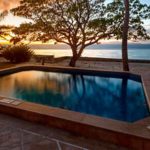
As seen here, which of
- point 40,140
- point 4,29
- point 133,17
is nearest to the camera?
point 40,140

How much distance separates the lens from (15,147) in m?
4.56

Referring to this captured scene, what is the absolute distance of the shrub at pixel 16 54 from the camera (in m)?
17.3

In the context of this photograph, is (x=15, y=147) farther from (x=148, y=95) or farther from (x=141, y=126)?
(x=148, y=95)

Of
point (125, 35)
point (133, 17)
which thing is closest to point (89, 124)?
point (125, 35)

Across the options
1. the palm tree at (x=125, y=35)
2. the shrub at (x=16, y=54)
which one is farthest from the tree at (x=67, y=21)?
the palm tree at (x=125, y=35)

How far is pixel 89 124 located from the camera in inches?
202

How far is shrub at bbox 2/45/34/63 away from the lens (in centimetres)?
1727

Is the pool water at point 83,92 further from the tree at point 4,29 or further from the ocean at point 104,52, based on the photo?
the ocean at point 104,52

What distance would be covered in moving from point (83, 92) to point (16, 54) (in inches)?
350

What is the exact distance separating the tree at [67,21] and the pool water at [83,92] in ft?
10.6

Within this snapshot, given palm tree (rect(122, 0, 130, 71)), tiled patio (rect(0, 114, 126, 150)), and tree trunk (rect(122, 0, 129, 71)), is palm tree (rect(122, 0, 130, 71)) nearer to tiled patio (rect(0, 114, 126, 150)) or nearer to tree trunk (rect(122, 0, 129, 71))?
tree trunk (rect(122, 0, 129, 71))

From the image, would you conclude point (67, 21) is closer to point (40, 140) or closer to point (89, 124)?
point (89, 124)

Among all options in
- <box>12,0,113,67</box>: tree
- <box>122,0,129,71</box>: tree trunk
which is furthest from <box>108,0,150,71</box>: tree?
<box>122,0,129,71</box>: tree trunk

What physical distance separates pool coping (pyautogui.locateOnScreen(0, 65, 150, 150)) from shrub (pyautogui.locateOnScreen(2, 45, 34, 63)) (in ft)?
36.5
